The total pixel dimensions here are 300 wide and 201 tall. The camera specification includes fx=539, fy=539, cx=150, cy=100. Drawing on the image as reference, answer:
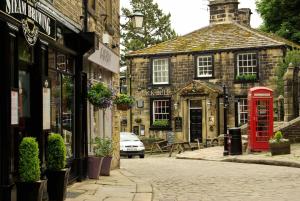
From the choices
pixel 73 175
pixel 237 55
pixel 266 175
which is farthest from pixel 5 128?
pixel 237 55

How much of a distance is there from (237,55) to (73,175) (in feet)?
82.1

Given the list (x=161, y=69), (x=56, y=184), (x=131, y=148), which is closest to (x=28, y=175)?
(x=56, y=184)

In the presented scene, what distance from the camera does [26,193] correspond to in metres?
7.21

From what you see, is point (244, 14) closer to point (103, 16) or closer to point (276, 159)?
point (276, 159)

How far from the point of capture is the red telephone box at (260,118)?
21.6m

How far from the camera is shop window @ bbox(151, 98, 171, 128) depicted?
36.6 m

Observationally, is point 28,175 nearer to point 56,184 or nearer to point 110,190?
point 56,184

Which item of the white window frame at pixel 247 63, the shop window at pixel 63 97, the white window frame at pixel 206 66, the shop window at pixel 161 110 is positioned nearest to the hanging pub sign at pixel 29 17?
the shop window at pixel 63 97

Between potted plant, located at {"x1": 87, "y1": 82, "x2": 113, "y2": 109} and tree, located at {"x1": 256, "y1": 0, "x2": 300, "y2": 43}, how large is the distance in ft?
94.6

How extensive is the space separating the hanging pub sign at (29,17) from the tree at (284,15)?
107 ft

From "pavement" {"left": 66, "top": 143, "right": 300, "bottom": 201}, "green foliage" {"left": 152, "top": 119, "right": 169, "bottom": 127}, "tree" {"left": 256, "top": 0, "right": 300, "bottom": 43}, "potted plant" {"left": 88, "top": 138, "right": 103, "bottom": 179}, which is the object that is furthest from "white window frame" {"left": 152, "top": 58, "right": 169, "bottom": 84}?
"potted plant" {"left": 88, "top": 138, "right": 103, "bottom": 179}

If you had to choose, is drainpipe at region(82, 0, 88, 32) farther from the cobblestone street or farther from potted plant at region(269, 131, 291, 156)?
potted plant at region(269, 131, 291, 156)

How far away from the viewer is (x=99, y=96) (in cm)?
1226

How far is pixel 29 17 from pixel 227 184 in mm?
6769
